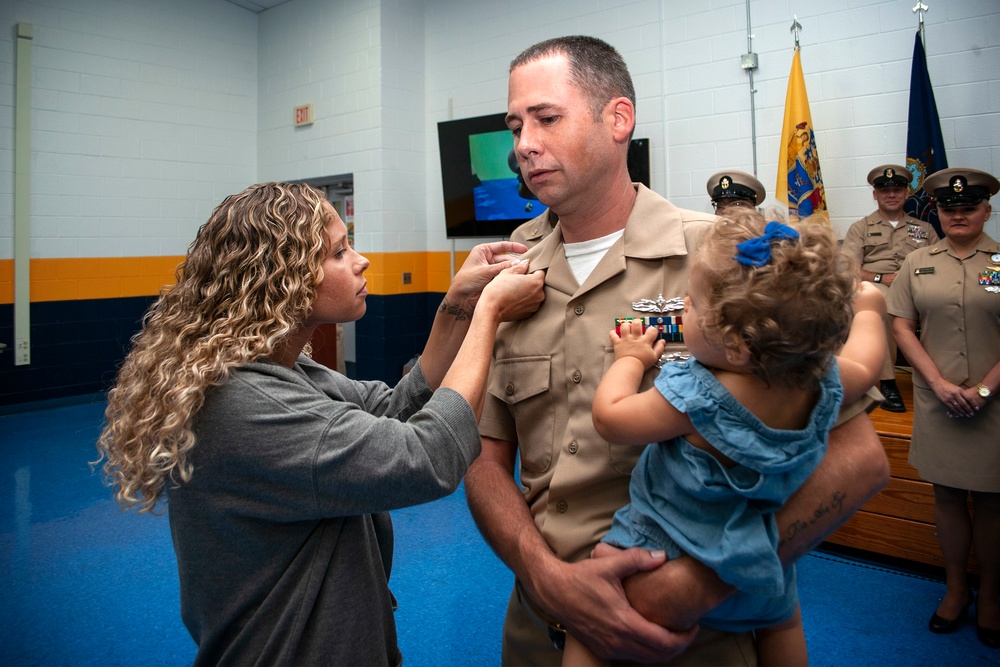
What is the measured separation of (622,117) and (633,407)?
65 cm

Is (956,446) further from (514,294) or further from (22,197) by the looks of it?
(22,197)

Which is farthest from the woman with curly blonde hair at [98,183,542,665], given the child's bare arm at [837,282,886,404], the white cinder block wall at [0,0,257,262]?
the white cinder block wall at [0,0,257,262]

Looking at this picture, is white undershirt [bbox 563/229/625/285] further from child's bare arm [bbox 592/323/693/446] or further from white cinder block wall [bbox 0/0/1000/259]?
white cinder block wall [bbox 0/0/1000/259]

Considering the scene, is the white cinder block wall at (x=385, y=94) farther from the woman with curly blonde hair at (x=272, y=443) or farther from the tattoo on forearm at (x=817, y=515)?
the woman with curly blonde hair at (x=272, y=443)

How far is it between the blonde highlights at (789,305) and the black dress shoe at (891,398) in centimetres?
319

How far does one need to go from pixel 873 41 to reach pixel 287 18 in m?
5.89

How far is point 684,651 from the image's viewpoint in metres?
1.20

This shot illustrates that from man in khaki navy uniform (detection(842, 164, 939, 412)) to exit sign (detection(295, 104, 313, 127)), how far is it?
544 cm

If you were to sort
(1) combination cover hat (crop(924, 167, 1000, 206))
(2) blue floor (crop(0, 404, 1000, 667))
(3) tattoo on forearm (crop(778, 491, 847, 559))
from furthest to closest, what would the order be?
1. (1) combination cover hat (crop(924, 167, 1000, 206))
2. (2) blue floor (crop(0, 404, 1000, 667))
3. (3) tattoo on forearm (crop(778, 491, 847, 559))

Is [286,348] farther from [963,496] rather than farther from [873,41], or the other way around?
[873,41]

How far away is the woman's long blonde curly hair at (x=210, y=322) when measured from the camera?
1.17 m

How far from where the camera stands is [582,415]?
1.30 metres

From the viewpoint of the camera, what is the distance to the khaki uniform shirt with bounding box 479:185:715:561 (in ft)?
4.12

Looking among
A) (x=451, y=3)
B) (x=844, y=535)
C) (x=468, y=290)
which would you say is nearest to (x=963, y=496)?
(x=844, y=535)
